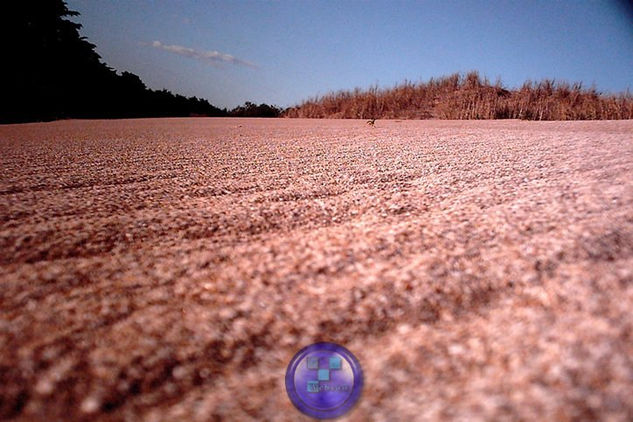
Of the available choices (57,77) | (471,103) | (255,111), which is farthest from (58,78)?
(471,103)

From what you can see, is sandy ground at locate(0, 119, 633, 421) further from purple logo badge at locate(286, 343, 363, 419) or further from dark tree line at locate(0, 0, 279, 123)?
dark tree line at locate(0, 0, 279, 123)

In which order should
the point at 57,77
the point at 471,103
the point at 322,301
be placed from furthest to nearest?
the point at 57,77 → the point at 471,103 → the point at 322,301

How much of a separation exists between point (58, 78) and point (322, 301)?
1492cm

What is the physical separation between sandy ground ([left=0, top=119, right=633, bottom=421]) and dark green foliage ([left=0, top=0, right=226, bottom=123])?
10.0 metres

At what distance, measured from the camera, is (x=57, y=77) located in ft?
38.3

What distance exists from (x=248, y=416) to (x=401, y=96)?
11459 millimetres

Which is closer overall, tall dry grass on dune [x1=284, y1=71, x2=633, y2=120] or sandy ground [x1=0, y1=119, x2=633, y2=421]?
sandy ground [x1=0, y1=119, x2=633, y2=421]

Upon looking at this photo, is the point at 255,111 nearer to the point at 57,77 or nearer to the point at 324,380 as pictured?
the point at 57,77

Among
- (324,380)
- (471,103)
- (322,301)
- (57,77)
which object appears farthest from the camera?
(57,77)

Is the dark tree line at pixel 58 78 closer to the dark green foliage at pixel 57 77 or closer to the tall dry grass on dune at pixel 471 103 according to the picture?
the dark green foliage at pixel 57 77

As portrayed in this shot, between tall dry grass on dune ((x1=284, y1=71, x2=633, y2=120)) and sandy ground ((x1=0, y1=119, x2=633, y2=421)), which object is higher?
tall dry grass on dune ((x1=284, y1=71, x2=633, y2=120))

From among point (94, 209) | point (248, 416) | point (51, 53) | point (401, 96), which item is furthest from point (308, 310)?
point (51, 53)

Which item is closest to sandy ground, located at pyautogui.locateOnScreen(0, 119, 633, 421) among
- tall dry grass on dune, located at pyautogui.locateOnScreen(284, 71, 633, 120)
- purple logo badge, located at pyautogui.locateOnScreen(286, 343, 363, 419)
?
purple logo badge, located at pyautogui.locateOnScreen(286, 343, 363, 419)

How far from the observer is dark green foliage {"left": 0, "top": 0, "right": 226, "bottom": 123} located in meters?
9.93
